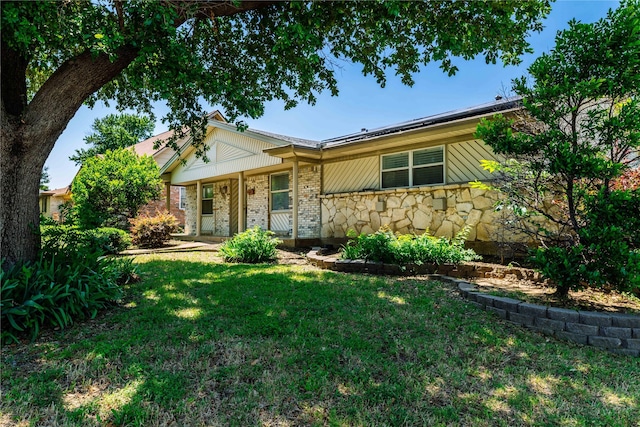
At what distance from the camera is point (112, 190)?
1280 centimetres

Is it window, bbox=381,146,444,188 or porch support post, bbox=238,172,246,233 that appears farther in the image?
porch support post, bbox=238,172,246,233

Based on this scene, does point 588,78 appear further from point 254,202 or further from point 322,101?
point 254,202

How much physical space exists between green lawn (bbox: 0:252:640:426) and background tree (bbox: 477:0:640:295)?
96 centimetres

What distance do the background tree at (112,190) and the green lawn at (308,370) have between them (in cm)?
1017

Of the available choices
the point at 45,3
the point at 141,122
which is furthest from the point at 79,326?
the point at 141,122

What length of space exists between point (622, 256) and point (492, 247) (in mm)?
3879

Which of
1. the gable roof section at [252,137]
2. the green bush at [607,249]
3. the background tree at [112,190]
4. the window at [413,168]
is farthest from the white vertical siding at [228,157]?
the green bush at [607,249]

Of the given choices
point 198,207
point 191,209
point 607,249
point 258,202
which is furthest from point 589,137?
point 191,209

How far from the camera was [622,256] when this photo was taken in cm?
359

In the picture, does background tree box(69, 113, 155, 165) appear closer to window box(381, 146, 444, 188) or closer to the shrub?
the shrub

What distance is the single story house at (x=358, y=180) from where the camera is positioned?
7938mm

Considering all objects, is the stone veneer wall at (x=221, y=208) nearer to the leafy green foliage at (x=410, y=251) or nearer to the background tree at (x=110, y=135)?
the leafy green foliage at (x=410, y=251)

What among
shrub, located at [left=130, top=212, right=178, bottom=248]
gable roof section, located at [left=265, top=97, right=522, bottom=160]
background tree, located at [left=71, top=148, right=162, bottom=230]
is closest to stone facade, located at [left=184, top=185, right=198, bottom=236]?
background tree, located at [left=71, top=148, right=162, bottom=230]

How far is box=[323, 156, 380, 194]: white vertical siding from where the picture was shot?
10013 millimetres
